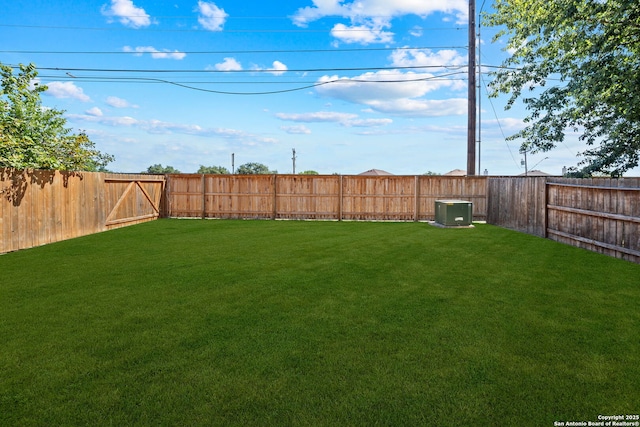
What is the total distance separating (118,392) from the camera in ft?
10.8

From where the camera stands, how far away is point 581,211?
35.3ft

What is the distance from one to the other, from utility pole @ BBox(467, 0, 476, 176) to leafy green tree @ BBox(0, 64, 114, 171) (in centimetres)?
1388

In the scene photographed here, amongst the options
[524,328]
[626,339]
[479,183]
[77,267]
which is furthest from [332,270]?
[479,183]

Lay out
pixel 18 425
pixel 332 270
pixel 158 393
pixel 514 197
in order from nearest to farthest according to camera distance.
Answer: pixel 18 425 < pixel 158 393 < pixel 332 270 < pixel 514 197

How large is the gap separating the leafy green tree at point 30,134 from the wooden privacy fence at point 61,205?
557mm

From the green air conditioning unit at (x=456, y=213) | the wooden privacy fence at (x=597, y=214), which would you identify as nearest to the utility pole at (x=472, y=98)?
the green air conditioning unit at (x=456, y=213)

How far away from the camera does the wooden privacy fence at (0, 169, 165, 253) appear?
34.0 feet

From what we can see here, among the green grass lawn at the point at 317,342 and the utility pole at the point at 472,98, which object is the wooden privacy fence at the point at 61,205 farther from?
the utility pole at the point at 472,98

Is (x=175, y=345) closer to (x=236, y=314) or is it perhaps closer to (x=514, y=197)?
(x=236, y=314)

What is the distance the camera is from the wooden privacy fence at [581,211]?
9.20 m

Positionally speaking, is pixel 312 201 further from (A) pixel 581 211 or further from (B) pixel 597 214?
(B) pixel 597 214

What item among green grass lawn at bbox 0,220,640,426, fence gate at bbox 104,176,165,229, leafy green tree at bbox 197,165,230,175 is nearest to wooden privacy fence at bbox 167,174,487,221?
fence gate at bbox 104,176,165,229

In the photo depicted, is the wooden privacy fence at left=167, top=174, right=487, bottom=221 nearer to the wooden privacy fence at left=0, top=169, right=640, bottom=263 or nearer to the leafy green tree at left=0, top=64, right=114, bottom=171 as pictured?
the wooden privacy fence at left=0, top=169, right=640, bottom=263

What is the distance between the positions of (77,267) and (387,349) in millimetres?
6624
